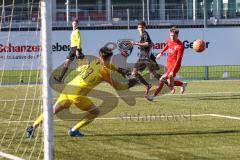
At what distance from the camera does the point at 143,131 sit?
12.8 metres

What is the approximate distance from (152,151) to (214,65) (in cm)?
1959

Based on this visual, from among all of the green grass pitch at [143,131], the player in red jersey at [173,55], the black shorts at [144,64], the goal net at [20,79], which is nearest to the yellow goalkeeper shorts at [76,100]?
the goal net at [20,79]

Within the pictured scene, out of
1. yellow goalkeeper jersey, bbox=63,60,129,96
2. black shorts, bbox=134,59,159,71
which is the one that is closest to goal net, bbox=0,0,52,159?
yellow goalkeeper jersey, bbox=63,60,129,96

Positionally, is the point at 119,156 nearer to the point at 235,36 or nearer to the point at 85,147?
the point at 85,147

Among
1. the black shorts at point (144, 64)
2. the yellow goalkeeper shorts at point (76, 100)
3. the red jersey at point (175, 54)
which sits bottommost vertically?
the yellow goalkeeper shorts at point (76, 100)

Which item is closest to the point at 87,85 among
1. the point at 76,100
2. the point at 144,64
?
the point at 76,100

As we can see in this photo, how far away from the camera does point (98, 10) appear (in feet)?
124

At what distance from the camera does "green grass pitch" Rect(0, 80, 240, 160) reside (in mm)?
10258

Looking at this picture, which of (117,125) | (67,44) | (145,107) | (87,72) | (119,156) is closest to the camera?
(119,156)

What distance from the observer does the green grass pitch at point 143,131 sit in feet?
33.7

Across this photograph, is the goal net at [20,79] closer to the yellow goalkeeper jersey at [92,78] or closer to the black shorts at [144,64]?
the yellow goalkeeper jersey at [92,78]

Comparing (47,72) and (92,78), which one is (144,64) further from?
(47,72)

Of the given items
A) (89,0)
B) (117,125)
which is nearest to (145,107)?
(117,125)

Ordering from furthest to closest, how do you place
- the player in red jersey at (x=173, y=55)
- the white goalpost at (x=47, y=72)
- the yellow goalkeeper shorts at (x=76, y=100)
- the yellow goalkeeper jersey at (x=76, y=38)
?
the yellow goalkeeper jersey at (x=76, y=38)
the player in red jersey at (x=173, y=55)
the yellow goalkeeper shorts at (x=76, y=100)
the white goalpost at (x=47, y=72)
